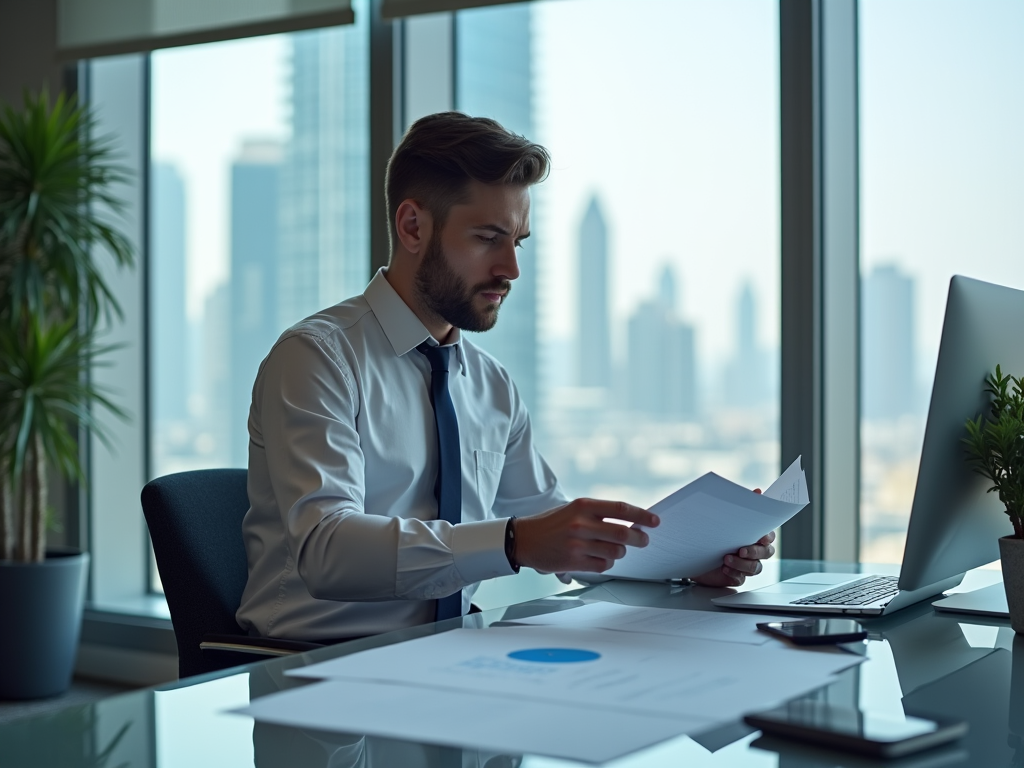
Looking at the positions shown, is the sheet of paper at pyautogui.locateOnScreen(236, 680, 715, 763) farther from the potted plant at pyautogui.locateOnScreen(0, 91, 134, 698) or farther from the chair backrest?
the potted plant at pyautogui.locateOnScreen(0, 91, 134, 698)

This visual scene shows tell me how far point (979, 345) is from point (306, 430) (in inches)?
37.2

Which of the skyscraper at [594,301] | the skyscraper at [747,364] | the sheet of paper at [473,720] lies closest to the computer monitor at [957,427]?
the sheet of paper at [473,720]

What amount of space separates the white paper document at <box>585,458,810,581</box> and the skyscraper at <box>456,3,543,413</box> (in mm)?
2158

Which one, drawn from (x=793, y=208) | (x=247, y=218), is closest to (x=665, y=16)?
(x=793, y=208)

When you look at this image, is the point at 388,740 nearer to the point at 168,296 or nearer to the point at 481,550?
the point at 481,550

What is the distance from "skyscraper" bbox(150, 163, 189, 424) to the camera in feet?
14.8

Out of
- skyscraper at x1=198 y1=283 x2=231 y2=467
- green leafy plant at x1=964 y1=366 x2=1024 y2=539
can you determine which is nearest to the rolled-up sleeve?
green leafy plant at x1=964 y1=366 x2=1024 y2=539

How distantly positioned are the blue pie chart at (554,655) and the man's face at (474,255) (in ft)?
3.38

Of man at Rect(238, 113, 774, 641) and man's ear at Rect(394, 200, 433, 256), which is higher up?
man's ear at Rect(394, 200, 433, 256)

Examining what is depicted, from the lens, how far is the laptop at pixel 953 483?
51.8 inches

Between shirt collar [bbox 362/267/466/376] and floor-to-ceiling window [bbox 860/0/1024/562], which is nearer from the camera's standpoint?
shirt collar [bbox 362/267/466/376]

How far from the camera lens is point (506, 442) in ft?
7.06

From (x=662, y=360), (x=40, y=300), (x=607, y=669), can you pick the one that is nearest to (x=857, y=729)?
(x=607, y=669)

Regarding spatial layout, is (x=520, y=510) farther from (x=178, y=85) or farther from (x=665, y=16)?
(x=178, y=85)
